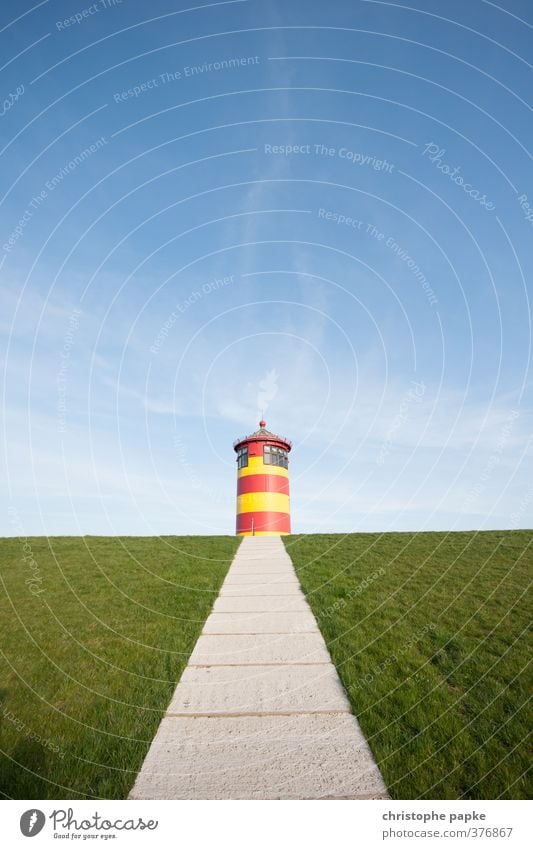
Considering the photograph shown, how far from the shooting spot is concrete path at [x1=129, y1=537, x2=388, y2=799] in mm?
3818

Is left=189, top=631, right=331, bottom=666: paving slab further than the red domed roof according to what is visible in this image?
No

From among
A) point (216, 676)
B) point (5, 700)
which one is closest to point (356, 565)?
point (216, 676)

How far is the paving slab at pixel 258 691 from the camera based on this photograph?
525 cm

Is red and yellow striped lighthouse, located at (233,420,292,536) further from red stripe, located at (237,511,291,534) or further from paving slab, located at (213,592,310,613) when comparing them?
paving slab, located at (213,592,310,613)

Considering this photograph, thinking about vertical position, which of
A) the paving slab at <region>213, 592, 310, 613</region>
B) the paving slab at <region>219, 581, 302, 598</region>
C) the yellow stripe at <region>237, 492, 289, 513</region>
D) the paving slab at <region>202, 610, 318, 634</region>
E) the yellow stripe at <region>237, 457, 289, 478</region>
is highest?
the yellow stripe at <region>237, 457, 289, 478</region>

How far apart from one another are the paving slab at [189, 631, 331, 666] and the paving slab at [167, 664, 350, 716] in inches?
8.6

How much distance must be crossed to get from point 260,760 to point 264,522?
72.0 ft

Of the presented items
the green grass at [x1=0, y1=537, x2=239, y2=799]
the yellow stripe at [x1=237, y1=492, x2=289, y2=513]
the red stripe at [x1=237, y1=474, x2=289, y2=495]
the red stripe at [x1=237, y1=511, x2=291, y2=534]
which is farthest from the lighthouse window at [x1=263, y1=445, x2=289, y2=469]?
the green grass at [x1=0, y1=537, x2=239, y2=799]
